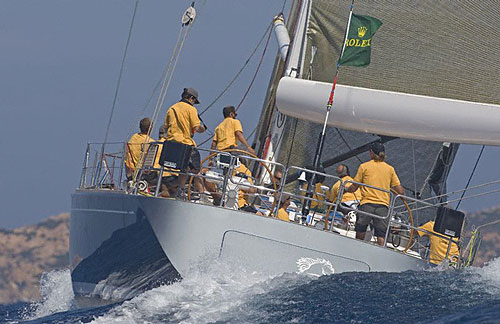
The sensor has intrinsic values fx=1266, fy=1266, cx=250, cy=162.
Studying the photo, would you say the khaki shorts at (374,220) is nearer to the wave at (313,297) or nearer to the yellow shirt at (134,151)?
the wave at (313,297)

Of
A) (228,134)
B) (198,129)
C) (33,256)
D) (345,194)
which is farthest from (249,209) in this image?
(33,256)

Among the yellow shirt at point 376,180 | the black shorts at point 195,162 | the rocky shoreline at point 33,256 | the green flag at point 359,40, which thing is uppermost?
the green flag at point 359,40

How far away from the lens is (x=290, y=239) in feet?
35.7

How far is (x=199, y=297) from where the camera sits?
33.7 feet

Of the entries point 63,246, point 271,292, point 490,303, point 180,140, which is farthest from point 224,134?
point 63,246

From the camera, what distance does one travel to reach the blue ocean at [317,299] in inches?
373

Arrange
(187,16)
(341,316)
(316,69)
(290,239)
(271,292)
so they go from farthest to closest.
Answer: (316,69), (187,16), (290,239), (271,292), (341,316)

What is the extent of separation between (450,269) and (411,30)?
314cm

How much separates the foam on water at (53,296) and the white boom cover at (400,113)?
417cm

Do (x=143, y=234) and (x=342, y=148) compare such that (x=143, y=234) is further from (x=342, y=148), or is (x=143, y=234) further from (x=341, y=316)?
(x=342, y=148)

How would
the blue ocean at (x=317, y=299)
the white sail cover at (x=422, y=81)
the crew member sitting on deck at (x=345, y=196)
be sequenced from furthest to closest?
1. the crew member sitting on deck at (x=345, y=196)
2. the white sail cover at (x=422, y=81)
3. the blue ocean at (x=317, y=299)

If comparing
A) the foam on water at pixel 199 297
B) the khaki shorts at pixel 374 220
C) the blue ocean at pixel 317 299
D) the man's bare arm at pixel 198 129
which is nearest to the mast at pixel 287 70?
the man's bare arm at pixel 198 129

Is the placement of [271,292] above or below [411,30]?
below

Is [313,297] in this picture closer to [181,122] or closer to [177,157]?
[177,157]
